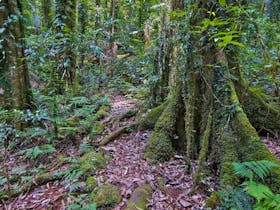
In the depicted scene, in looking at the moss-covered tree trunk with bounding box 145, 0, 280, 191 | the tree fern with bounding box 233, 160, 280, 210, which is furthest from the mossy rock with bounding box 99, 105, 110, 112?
the tree fern with bounding box 233, 160, 280, 210

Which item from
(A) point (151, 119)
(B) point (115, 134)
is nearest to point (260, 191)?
(A) point (151, 119)

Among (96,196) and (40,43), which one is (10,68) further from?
(96,196)

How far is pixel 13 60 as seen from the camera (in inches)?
209

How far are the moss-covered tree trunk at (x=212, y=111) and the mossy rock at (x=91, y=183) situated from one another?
39.6 inches

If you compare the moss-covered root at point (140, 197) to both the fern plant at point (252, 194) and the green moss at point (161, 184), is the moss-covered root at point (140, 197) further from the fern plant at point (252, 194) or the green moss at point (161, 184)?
the fern plant at point (252, 194)

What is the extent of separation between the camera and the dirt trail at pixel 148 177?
3090 millimetres

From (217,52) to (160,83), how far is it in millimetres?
2066

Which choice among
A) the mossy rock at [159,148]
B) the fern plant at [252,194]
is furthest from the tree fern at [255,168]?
the mossy rock at [159,148]

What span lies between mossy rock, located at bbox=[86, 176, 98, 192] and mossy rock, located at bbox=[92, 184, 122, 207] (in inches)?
4.7

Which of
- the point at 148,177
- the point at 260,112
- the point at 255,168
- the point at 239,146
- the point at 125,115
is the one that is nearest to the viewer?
the point at 255,168

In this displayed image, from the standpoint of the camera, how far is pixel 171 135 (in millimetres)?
4195

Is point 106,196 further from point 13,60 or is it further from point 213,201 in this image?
point 13,60

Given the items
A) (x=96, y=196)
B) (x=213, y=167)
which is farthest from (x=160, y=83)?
(x=96, y=196)

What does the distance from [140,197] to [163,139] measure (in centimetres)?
124
